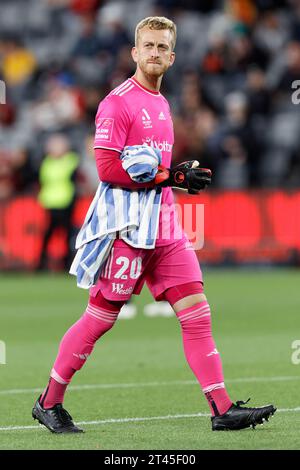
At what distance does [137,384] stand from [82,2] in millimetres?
17892

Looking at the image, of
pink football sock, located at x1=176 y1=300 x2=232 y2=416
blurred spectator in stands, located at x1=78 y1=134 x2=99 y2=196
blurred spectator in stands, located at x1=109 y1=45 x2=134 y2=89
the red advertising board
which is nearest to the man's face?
pink football sock, located at x1=176 y1=300 x2=232 y2=416

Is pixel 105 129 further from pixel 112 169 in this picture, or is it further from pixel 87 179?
pixel 87 179

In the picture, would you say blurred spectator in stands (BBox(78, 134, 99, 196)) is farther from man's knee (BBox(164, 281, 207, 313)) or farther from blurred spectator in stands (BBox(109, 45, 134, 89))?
man's knee (BBox(164, 281, 207, 313))

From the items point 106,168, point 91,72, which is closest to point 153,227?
point 106,168

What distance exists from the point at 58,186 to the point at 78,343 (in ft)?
47.3

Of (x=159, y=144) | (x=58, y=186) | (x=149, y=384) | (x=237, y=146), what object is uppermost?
(x=159, y=144)

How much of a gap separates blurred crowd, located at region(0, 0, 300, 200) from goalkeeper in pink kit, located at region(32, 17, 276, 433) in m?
13.4

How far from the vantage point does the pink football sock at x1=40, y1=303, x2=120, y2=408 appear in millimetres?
7516

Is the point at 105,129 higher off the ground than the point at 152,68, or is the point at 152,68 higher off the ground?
the point at 152,68

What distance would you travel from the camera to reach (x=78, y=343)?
297 inches

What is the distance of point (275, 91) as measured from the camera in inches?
904

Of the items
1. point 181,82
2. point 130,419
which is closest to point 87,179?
point 181,82

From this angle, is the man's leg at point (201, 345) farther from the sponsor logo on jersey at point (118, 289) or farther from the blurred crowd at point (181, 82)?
the blurred crowd at point (181, 82)
